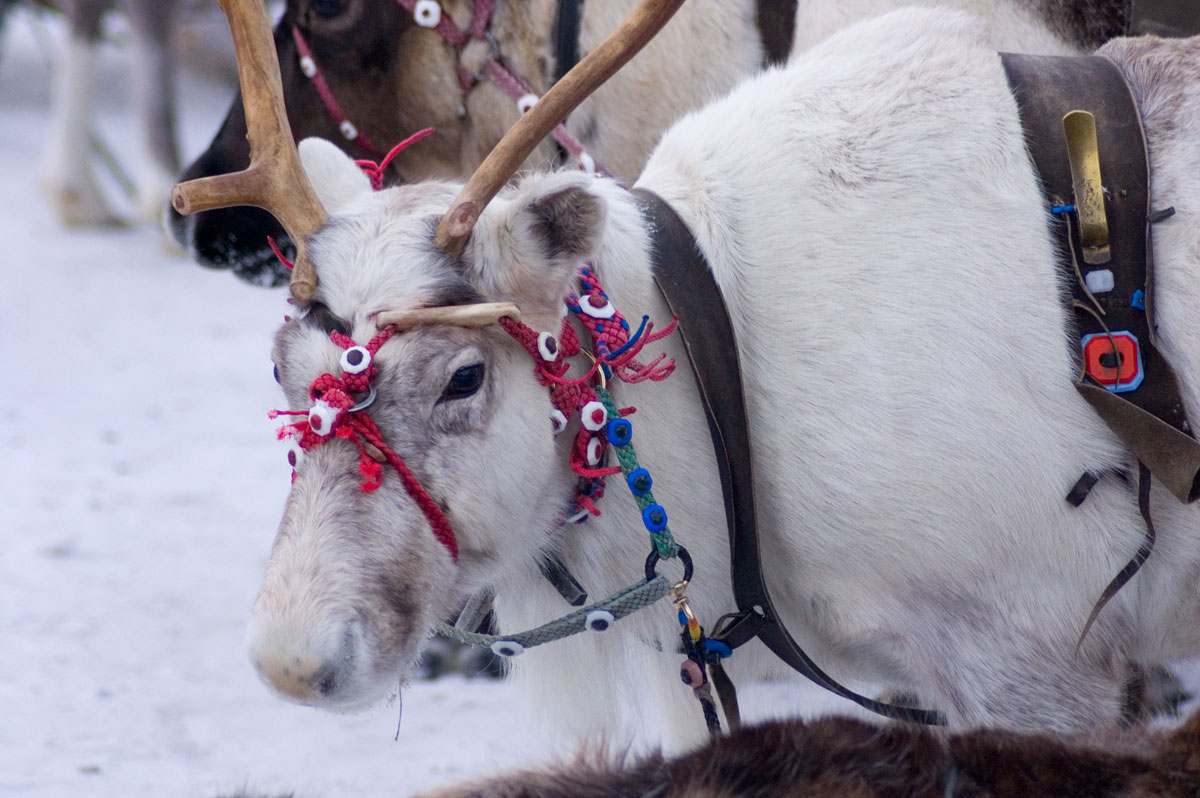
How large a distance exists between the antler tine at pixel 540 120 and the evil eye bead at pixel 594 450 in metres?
0.29

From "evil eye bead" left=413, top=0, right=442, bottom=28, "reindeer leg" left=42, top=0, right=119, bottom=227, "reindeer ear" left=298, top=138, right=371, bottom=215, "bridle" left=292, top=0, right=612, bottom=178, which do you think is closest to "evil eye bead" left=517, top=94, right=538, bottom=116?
"bridle" left=292, top=0, right=612, bottom=178

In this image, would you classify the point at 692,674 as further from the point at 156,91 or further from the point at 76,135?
the point at 76,135

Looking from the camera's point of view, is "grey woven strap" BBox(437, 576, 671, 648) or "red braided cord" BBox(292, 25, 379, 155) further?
"red braided cord" BBox(292, 25, 379, 155)

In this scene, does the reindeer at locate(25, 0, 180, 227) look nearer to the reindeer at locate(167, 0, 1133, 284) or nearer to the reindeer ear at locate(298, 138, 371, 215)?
the reindeer at locate(167, 0, 1133, 284)

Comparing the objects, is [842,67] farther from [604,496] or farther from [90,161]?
[90,161]

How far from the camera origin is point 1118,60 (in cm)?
177

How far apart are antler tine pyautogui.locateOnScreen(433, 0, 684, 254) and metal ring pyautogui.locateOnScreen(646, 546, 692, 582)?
18.2 inches

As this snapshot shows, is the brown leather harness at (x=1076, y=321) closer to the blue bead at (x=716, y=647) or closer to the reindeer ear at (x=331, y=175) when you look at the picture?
the blue bead at (x=716, y=647)

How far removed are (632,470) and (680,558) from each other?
16 centimetres

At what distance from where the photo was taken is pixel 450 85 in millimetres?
2768

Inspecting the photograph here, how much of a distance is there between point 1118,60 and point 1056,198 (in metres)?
0.29

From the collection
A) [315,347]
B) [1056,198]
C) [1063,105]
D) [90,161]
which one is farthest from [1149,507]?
[90,161]

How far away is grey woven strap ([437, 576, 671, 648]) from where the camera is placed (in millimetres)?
1608

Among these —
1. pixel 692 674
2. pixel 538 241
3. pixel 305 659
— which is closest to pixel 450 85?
pixel 538 241
